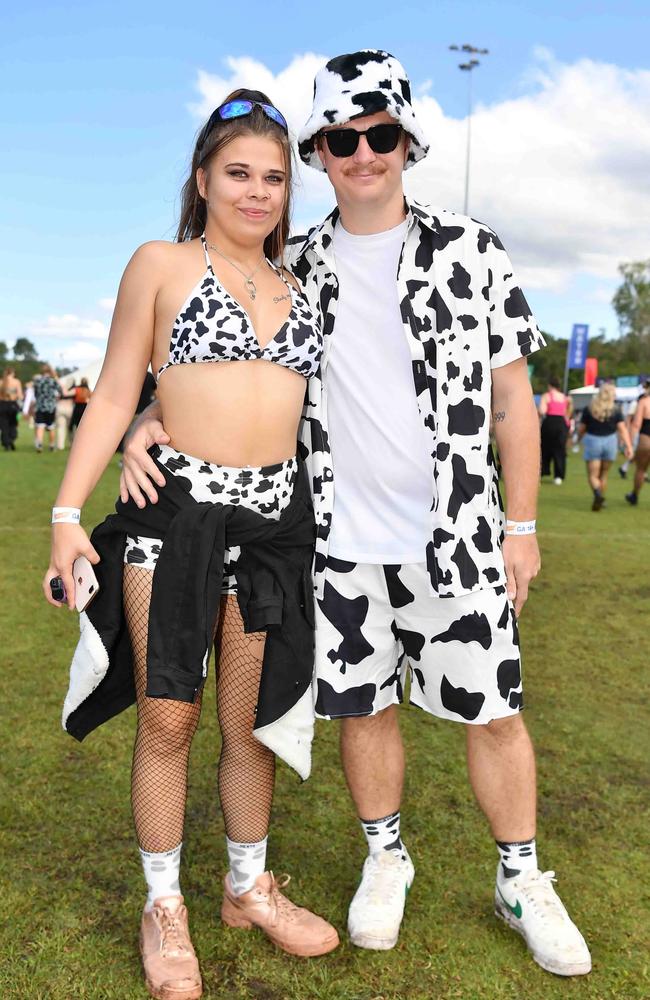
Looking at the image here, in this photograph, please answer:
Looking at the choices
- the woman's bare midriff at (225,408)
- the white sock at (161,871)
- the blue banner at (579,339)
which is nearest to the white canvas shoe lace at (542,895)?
the white sock at (161,871)

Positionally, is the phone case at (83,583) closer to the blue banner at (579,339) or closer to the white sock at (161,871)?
the white sock at (161,871)

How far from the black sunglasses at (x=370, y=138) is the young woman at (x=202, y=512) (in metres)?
0.14

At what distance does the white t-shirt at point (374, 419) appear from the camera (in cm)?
245

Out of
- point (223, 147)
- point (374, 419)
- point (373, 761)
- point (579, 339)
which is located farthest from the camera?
point (579, 339)

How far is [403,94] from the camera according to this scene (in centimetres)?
238

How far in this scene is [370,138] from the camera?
236 cm

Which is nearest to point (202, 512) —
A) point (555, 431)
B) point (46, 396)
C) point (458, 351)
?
point (458, 351)

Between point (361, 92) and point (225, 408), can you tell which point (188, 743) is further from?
point (361, 92)

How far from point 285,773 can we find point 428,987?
55.3 inches

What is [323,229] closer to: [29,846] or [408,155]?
[408,155]

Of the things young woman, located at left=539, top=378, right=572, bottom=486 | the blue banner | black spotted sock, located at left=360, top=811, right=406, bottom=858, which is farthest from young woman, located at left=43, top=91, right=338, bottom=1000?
the blue banner

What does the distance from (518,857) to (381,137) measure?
2092 mm

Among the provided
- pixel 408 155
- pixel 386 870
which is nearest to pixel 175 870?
pixel 386 870

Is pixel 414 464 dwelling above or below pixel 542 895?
above
